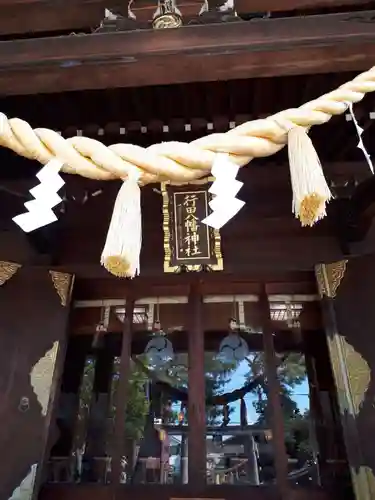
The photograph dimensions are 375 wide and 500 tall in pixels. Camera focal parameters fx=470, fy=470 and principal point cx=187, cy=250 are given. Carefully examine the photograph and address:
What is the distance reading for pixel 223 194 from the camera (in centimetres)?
192

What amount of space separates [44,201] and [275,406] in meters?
2.04

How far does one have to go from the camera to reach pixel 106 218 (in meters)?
3.82

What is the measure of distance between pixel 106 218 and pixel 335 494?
100 inches

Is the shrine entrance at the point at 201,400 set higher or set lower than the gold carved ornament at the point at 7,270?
lower

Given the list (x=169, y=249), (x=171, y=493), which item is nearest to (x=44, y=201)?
(x=169, y=249)

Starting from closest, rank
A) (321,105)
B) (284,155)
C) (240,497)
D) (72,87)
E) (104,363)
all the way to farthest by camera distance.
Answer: (321,105) → (72,87) → (240,497) → (284,155) → (104,363)

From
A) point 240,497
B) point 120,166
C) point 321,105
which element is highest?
point 321,105

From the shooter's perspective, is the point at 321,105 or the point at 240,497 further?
the point at 240,497

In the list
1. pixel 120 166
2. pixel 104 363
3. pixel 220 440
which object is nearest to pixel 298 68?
pixel 120 166

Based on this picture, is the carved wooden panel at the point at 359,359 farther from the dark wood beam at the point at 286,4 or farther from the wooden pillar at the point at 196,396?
the dark wood beam at the point at 286,4

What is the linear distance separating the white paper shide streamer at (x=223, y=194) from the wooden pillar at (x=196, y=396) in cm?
162

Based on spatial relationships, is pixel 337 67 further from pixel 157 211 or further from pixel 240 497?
pixel 240 497

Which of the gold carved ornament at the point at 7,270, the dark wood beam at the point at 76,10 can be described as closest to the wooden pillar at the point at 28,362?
the gold carved ornament at the point at 7,270

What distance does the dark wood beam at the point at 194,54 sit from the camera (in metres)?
2.04
